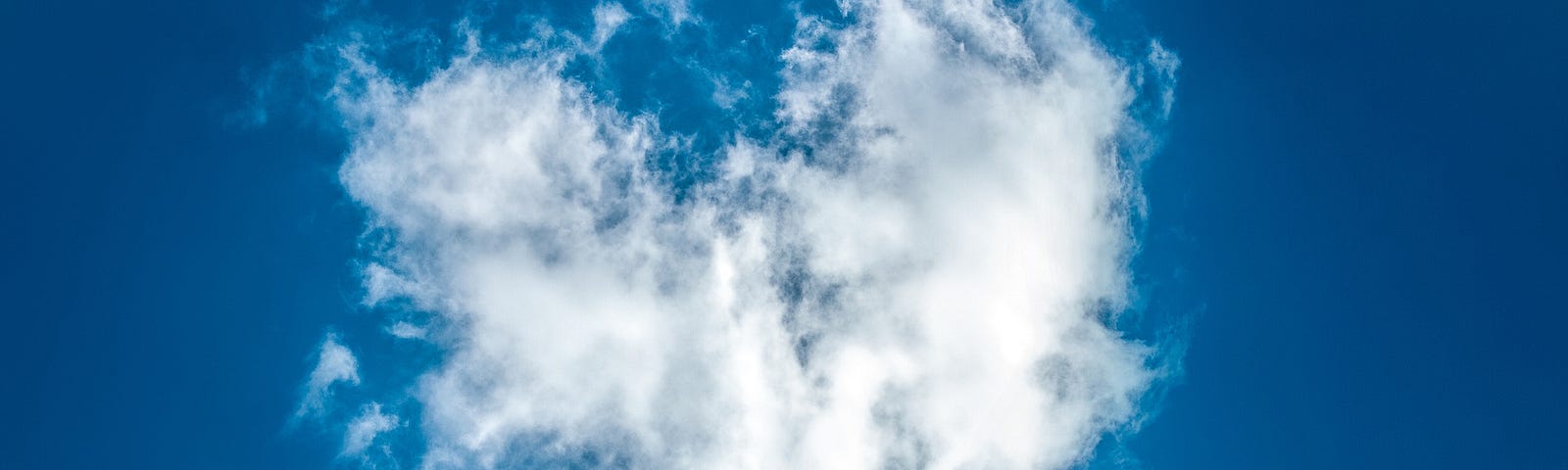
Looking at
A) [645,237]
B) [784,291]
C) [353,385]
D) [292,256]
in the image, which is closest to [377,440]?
[353,385]

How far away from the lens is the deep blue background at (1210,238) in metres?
127

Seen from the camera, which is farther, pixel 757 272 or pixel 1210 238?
pixel 1210 238

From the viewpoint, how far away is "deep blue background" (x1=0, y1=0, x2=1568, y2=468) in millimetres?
127438

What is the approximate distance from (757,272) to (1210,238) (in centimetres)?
5257

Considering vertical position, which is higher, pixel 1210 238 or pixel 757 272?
pixel 1210 238

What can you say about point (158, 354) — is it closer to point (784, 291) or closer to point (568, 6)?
point (568, 6)

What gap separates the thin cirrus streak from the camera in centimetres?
13300

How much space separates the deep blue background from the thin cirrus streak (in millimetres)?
7807

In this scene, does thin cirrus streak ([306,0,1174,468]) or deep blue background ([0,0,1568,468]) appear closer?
deep blue background ([0,0,1568,468])

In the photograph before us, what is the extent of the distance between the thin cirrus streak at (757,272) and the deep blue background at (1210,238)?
307 inches

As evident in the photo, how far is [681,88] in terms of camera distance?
138 metres

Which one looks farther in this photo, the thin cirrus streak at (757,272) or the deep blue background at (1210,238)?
the thin cirrus streak at (757,272)

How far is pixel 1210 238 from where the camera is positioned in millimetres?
135875

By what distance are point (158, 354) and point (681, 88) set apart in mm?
64304
